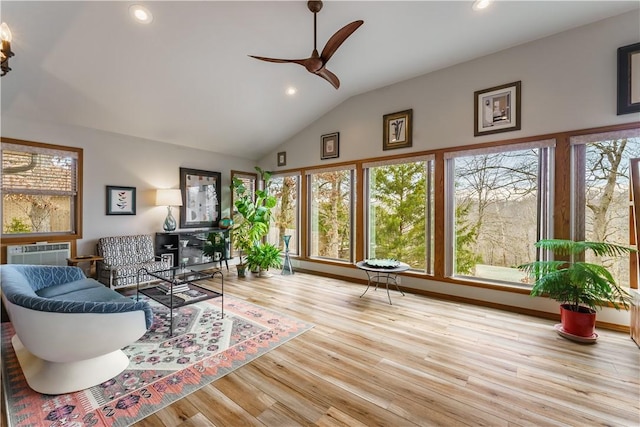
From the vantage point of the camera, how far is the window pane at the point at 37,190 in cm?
363

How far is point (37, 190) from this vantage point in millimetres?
3828

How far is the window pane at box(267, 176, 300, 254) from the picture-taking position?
6.12 metres

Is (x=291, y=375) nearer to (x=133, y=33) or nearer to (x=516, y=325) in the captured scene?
(x=516, y=325)

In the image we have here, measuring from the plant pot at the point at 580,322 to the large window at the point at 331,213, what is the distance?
10.0 ft

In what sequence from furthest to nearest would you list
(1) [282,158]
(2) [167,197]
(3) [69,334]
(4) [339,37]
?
(1) [282,158]
(2) [167,197]
(4) [339,37]
(3) [69,334]

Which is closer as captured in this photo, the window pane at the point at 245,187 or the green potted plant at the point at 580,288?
the green potted plant at the point at 580,288

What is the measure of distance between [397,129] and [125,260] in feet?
16.2

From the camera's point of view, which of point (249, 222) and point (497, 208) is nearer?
point (497, 208)

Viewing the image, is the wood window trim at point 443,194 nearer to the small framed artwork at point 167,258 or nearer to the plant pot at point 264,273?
the plant pot at point 264,273

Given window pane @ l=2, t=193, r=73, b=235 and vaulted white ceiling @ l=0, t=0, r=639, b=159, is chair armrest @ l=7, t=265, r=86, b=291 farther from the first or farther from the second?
vaulted white ceiling @ l=0, t=0, r=639, b=159

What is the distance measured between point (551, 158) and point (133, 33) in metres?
5.13

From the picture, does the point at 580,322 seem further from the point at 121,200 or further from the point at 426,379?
the point at 121,200

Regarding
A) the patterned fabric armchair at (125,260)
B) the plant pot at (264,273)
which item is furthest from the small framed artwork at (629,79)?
the patterned fabric armchair at (125,260)

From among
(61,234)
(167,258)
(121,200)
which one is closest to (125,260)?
(167,258)
